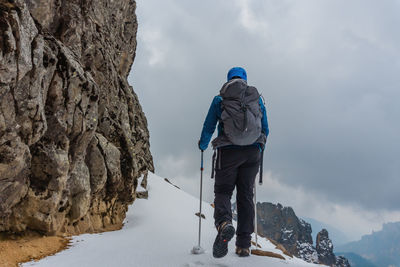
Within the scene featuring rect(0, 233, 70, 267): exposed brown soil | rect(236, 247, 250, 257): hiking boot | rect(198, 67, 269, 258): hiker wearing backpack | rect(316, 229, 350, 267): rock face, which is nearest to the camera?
rect(0, 233, 70, 267): exposed brown soil

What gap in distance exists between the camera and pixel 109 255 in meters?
5.82

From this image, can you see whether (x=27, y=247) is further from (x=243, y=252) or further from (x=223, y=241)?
(x=243, y=252)

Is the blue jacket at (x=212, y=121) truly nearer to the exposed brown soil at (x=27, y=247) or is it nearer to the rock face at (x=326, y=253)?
the exposed brown soil at (x=27, y=247)

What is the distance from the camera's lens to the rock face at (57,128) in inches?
250

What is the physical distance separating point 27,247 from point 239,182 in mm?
5331

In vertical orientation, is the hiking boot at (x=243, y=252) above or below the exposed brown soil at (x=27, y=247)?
above

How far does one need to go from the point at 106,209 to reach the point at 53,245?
18.7 feet

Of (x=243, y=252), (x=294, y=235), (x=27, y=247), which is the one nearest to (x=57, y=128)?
(x=27, y=247)

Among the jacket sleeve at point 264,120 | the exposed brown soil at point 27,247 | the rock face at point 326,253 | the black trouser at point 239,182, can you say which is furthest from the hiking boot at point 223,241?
the rock face at point 326,253

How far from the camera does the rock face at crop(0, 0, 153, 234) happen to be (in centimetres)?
635

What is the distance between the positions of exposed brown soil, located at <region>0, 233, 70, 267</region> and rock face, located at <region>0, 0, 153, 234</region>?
318mm

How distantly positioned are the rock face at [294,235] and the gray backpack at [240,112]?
15666cm

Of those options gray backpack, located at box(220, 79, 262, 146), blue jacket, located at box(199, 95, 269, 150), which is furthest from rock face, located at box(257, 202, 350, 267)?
gray backpack, located at box(220, 79, 262, 146)

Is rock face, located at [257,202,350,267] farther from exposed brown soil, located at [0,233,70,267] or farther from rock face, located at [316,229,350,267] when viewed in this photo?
exposed brown soil, located at [0,233,70,267]
